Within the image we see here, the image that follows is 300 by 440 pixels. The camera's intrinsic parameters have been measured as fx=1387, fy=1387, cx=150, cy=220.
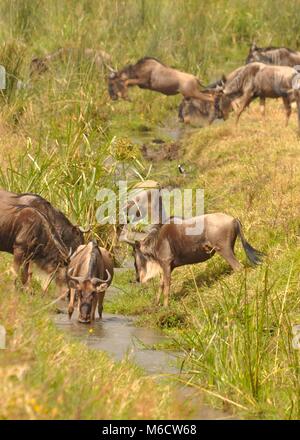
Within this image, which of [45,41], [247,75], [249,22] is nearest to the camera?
[247,75]

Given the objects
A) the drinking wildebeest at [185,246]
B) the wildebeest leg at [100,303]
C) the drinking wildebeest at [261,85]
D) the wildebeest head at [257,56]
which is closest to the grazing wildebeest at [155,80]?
the drinking wildebeest at [261,85]

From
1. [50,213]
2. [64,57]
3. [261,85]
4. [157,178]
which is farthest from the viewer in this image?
[261,85]

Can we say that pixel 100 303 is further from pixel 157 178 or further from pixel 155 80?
pixel 155 80

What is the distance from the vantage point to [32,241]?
542 inches

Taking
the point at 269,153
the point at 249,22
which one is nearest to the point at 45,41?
the point at 249,22

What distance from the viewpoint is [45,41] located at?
24578 mm

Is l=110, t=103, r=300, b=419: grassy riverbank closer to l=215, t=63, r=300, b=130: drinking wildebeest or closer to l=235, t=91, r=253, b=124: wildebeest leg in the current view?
l=235, t=91, r=253, b=124: wildebeest leg

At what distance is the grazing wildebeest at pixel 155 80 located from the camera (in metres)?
22.9

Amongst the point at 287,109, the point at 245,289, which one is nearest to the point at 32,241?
the point at 245,289

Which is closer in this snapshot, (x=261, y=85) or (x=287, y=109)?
(x=287, y=109)

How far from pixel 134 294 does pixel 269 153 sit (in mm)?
4643

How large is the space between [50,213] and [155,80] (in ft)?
30.6

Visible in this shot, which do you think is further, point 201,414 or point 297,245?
point 297,245
